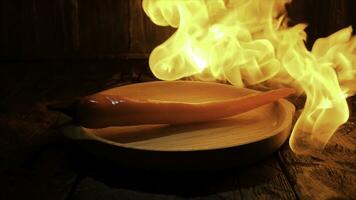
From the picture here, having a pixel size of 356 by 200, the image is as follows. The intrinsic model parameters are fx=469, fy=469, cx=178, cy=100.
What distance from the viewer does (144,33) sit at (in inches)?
100

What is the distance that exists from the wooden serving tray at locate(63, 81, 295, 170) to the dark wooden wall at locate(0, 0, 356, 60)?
97 centimetres

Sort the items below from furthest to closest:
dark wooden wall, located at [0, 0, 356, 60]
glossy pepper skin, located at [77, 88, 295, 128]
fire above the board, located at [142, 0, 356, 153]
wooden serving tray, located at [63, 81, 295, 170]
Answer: dark wooden wall, located at [0, 0, 356, 60] < fire above the board, located at [142, 0, 356, 153] < glossy pepper skin, located at [77, 88, 295, 128] < wooden serving tray, located at [63, 81, 295, 170]

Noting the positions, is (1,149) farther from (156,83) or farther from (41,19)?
(41,19)

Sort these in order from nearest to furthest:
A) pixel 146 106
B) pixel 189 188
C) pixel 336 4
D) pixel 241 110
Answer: pixel 189 188 < pixel 146 106 < pixel 241 110 < pixel 336 4

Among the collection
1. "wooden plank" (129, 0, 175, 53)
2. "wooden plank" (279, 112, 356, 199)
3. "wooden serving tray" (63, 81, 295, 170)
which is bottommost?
"wooden plank" (129, 0, 175, 53)

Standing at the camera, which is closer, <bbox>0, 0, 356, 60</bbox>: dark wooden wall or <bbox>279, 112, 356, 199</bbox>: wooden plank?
<bbox>279, 112, 356, 199</bbox>: wooden plank

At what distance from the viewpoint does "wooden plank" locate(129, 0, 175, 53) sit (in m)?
2.50

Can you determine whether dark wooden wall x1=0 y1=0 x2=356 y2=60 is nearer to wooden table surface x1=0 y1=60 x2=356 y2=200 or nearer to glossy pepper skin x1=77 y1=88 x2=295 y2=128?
wooden table surface x1=0 y1=60 x2=356 y2=200

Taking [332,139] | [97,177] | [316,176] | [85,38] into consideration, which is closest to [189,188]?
[97,177]

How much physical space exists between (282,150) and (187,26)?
2.81ft

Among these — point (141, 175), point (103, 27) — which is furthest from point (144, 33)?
point (141, 175)

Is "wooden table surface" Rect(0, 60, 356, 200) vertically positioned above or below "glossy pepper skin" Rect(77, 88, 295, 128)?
below

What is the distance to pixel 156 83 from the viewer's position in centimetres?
162

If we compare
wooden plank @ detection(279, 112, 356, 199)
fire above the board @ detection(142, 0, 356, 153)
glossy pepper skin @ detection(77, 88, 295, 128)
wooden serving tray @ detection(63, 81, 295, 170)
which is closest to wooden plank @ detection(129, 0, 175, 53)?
fire above the board @ detection(142, 0, 356, 153)
